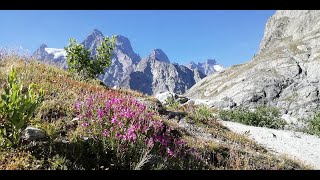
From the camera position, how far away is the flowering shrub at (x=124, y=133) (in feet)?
28.1

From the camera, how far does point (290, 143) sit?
18266mm

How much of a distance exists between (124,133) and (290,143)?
469 inches

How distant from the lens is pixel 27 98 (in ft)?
24.6

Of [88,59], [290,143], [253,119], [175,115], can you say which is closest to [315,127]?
[253,119]

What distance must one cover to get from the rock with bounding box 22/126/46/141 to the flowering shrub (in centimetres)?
106

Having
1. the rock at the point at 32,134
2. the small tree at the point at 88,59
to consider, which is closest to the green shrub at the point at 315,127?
the small tree at the point at 88,59

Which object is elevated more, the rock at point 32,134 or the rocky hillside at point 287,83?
the rocky hillside at point 287,83

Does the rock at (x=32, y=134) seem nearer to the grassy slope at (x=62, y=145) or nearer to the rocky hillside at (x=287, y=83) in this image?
the grassy slope at (x=62, y=145)

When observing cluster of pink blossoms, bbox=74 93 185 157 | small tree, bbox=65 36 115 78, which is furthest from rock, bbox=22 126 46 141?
small tree, bbox=65 36 115 78

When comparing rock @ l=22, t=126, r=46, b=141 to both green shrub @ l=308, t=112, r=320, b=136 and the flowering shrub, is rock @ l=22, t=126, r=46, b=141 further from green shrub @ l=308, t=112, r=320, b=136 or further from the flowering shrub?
green shrub @ l=308, t=112, r=320, b=136

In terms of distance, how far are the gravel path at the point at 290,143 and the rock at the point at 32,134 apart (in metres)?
10.1

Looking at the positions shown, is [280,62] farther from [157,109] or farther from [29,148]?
[29,148]

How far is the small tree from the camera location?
74.8 ft

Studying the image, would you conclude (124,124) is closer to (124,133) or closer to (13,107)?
(124,133)
